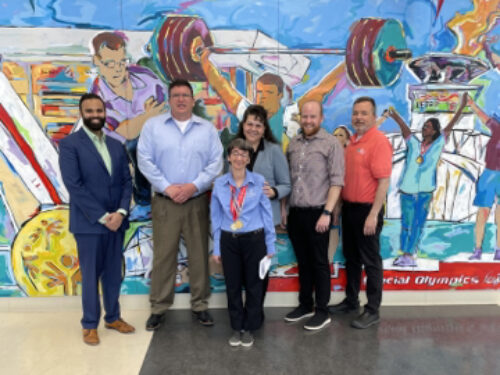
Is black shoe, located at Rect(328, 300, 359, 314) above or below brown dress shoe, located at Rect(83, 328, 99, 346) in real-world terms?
below

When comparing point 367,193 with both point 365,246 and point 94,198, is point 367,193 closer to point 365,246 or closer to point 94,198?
point 365,246

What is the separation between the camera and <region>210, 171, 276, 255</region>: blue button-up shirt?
2.38m

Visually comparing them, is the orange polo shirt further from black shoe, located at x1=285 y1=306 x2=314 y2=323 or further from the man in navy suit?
the man in navy suit

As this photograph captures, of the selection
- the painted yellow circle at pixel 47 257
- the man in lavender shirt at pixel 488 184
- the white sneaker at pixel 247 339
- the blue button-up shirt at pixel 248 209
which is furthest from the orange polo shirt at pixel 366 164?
the painted yellow circle at pixel 47 257

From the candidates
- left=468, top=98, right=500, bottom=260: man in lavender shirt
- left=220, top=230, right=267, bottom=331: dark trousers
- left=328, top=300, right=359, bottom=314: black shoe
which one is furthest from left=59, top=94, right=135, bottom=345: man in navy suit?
left=468, top=98, right=500, bottom=260: man in lavender shirt

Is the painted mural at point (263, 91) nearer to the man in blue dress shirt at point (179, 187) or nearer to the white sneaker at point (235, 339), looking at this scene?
the man in blue dress shirt at point (179, 187)

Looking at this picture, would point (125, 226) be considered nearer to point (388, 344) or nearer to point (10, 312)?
point (10, 312)

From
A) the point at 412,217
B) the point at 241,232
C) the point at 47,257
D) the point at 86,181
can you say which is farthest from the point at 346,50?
the point at 47,257

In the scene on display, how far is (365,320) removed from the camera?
2.72 metres

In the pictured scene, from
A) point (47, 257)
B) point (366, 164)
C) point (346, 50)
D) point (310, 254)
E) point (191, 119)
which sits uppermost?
point (346, 50)

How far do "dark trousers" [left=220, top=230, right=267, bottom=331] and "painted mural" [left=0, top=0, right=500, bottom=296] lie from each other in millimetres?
629

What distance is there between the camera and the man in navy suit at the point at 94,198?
93.0 inches

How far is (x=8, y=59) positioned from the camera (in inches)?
112

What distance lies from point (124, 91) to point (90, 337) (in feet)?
6.50
